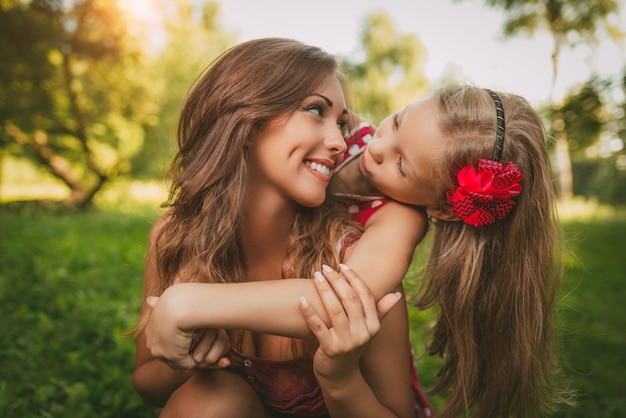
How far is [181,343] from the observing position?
5.09ft

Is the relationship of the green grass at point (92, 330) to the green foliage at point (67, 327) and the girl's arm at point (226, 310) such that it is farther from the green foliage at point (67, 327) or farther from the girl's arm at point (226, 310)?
the girl's arm at point (226, 310)

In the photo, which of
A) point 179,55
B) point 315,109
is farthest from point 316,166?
point 179,55

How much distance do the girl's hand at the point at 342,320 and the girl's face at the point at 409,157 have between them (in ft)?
2.13

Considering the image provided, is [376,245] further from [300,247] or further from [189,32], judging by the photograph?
[189,32]

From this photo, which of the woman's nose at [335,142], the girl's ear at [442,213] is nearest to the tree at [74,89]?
the woman's nose at [335,142]

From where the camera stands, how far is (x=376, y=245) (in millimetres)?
1842

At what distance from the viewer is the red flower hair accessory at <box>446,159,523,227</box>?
1.88 meters

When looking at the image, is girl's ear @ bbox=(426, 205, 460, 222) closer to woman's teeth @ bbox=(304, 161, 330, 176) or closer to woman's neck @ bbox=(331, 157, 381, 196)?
woman's neck @ bbox=(331, 157, 381, 196)

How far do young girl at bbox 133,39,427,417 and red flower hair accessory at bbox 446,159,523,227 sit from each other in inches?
8.6

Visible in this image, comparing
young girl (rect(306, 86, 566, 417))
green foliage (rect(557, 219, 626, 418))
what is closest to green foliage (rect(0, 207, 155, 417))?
young girl (rect(306, 86, 566, 417))

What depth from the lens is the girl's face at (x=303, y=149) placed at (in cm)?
194

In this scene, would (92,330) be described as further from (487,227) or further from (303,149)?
(487,227)

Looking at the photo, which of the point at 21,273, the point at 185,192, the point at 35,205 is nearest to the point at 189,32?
the point at 35,205

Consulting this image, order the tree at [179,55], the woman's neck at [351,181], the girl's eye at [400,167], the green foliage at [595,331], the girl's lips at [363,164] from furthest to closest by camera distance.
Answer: the tree at [179,55], the green foliage at [595,331], the woman's neck at [351,181], the girl's lips at [363,164], the girl's eye at [400,167]
